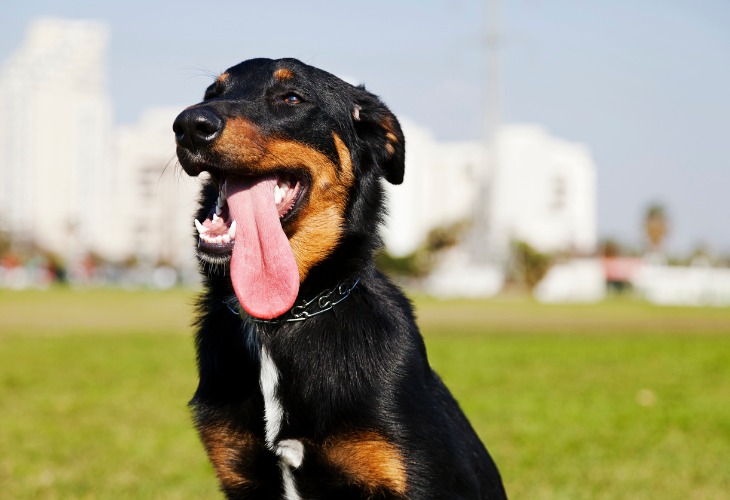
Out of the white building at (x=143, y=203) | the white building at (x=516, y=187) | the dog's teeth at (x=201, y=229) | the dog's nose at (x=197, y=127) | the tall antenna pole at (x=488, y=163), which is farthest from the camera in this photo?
the white building at (x=143, y=203)

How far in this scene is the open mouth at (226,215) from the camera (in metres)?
3.81

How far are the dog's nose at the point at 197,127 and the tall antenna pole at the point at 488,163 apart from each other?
218ft

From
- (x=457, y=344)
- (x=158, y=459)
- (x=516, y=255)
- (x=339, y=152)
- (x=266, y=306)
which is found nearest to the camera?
(x=266, y=306)

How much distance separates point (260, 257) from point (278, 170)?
14.6 inches

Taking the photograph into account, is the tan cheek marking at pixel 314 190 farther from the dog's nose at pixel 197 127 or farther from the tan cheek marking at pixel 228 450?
the tan cheek marking at pixel 228 450

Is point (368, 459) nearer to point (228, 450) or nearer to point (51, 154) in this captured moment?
point (228, 450)

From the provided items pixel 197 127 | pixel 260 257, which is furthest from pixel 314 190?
pixel 197 127

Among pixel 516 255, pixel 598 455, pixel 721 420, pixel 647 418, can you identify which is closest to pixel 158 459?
pixel 598 455

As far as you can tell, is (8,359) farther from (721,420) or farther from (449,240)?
(449,240)

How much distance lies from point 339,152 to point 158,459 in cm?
399

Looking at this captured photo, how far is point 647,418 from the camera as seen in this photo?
9.04 metres

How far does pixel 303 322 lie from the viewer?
391 centimetres

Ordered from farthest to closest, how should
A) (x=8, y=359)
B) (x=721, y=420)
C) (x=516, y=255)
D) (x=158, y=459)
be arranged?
(x=516, y=255), (x=8, y=359), (x=721, y=420), (x=158, y=459)

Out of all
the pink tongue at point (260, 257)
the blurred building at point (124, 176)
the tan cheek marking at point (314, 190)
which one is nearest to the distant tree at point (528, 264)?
the blurred building at point (124, 176)
